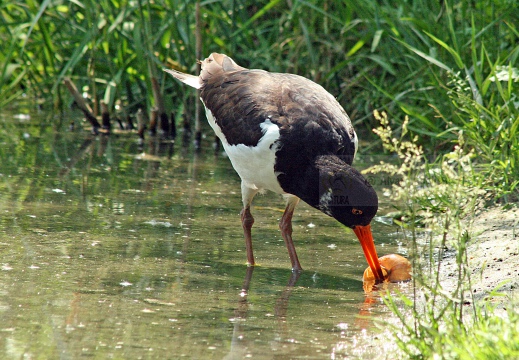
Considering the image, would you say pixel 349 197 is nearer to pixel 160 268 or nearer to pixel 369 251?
pixel 369 251

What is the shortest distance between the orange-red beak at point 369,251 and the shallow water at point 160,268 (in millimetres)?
146

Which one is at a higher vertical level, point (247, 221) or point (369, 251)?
point (369, 251)

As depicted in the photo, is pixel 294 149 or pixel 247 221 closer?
pixel 294 149

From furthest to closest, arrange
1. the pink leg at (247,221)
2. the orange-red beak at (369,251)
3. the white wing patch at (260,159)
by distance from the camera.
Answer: the pink leg at (247,221) < the white wing patch at (260,159) < the orange-red beak at (369,251)

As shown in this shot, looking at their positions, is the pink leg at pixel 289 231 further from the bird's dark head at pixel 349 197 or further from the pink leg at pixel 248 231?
the bird's dark head at pixel 349 197

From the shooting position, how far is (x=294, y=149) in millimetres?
4801

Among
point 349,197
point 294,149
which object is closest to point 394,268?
point 349,197

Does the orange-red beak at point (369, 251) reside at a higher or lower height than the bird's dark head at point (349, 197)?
lower

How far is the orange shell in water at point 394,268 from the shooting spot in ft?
15.6

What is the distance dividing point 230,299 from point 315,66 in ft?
15.0

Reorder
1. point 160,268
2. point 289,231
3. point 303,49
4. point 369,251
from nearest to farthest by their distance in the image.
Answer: point 160,268 → point 369,251 → point 289,231 → point 303,49

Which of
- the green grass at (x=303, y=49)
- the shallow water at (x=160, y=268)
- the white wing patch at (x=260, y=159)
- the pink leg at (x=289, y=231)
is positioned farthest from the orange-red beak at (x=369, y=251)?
the green grass at (x=303, y=49)

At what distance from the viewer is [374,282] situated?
4.66 metres

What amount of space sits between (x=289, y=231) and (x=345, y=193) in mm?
765
